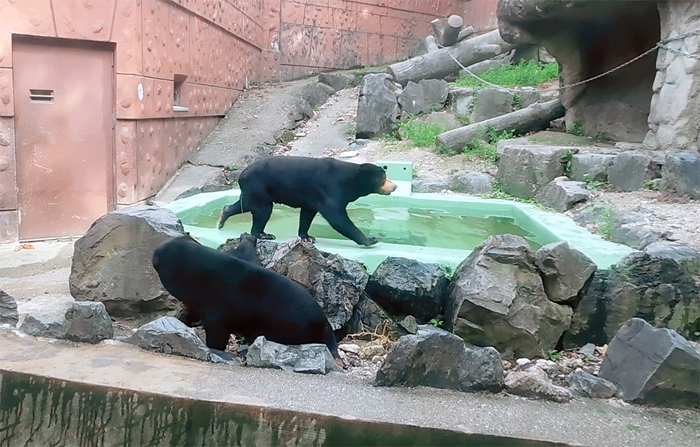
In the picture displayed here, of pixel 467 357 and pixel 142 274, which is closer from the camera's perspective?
pixel 467 357

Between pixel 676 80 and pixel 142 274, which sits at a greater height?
pixel 676 80

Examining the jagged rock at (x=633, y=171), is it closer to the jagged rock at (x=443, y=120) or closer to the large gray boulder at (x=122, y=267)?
the jagged rock at (x=443, y=120)

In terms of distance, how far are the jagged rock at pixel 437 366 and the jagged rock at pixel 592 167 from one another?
5117 mm

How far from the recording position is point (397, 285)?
13.7 feet

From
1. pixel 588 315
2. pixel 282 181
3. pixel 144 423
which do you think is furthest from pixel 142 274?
pixel 588 315

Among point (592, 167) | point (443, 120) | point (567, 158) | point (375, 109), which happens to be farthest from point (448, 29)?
point (592, 167)

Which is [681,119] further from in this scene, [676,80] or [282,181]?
[282,181]

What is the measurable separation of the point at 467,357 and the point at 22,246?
519cm

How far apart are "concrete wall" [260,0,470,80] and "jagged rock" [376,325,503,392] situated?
12.7 m

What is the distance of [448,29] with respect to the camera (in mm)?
12812

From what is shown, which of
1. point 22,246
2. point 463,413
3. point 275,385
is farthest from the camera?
point 22,246

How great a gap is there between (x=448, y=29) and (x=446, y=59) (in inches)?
26.0

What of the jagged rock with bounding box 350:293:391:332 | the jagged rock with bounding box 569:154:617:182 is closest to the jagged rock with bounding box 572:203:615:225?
the jagged rock with bounding box 569:154:617:182

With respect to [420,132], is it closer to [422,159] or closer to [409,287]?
[422,159]
